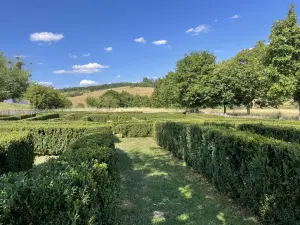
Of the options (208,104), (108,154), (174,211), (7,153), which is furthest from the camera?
(208,104)

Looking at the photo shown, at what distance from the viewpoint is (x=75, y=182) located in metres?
2.62

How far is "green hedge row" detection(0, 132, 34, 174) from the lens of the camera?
6.50m

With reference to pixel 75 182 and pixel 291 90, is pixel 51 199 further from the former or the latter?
pixel 291 90

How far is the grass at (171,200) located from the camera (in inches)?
185

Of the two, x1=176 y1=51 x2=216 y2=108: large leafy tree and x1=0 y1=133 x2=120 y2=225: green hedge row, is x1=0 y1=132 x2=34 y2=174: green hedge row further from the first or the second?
x1=176 y1=51 x2=216 y2=108: large leafy tree

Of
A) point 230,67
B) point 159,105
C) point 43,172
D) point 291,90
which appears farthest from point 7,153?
point 159,105

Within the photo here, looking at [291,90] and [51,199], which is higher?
[291,90]

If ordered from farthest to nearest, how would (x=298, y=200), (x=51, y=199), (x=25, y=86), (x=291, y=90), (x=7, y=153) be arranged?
(x=25, y=86) → (x=291, y=90) → (x=7, y=153) → (x=298, y=200) → (x=51, y=199)

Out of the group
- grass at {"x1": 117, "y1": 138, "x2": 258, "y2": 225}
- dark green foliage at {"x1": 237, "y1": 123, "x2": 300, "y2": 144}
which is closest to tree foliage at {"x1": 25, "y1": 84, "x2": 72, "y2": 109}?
grass at {"x1": 117, "y1": 138, "x2": 258, "y2": 225}

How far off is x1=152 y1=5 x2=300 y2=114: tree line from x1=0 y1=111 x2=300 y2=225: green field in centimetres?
1787

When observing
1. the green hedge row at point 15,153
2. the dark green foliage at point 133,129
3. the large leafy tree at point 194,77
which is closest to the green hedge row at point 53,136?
Result: the green hedge row at point 15,153

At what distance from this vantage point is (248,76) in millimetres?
35219

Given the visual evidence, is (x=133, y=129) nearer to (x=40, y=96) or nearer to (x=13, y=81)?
(x=13, y=81)

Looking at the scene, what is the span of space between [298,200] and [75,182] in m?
3.39
